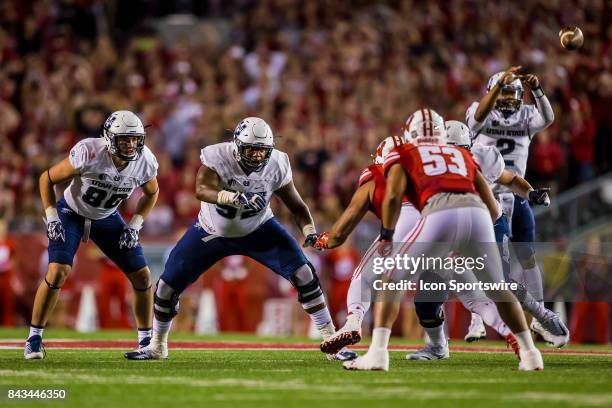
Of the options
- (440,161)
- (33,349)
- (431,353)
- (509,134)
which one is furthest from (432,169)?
(33,349)

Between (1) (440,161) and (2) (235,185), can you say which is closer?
(1) (440,161)

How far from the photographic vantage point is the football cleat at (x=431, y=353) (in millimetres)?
8766

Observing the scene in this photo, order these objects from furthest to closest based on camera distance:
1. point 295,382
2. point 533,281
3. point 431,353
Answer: point 533,281 < point 431,353 < point 295,382

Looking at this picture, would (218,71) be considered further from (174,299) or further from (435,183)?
(435,183)

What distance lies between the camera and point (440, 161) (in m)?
7.18

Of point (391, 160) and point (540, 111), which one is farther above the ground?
point (540, 111)

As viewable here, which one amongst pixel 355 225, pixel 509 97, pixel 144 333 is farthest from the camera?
pixel 509 97

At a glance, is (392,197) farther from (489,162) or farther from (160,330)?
(160,330)

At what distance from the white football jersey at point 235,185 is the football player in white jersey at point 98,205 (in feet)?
2.06

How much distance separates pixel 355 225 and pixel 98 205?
225 centimetres

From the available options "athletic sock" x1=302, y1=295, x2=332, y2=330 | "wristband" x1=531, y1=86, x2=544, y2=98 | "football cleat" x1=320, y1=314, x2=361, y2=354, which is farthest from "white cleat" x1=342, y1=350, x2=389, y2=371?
"wristband" x1=531, y1=86, x2=544, y2=98

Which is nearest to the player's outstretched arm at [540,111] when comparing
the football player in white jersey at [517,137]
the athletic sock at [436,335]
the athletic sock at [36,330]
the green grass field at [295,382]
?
the football player in white jersey at [517,137]

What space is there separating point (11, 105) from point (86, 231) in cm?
920

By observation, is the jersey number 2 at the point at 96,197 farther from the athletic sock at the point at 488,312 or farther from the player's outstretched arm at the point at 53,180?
the athletic sock at the point at 488,312
